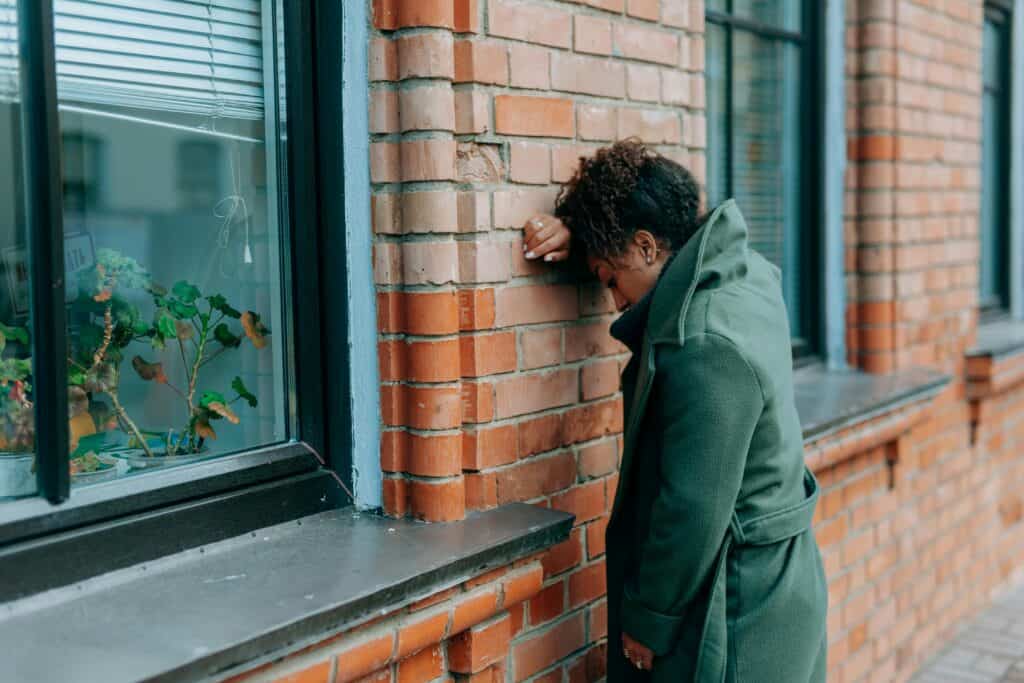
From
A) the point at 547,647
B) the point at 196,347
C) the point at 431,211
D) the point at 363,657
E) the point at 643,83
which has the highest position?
the point at 643,83

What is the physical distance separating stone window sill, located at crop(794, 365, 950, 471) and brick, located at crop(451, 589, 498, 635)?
55.6 inches

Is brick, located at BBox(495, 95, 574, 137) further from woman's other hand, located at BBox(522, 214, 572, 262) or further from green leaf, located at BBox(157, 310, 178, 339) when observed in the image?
green leaf, located at BBox(157, 310, 178, 339)

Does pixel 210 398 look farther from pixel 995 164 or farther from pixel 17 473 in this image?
pixel 995 164

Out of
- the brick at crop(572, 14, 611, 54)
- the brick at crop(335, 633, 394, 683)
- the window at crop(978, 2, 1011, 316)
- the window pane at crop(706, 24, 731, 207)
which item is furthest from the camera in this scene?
the window at crop(978, 2, 1011, 316)

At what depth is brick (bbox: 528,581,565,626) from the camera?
2420 mm

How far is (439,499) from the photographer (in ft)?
7.25

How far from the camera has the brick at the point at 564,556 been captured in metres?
2.44


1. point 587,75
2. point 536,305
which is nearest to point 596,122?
point 587,75

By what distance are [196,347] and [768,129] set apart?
2477mm

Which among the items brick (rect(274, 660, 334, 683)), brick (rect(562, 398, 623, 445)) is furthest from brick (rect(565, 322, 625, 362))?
brick (rect(274, 660, 334, 683))

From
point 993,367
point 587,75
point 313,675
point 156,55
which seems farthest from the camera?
point 993,367

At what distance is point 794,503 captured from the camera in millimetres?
2285

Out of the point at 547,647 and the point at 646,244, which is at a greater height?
the point at 646,244

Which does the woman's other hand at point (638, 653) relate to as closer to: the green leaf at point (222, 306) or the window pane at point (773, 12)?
the green leaf at point (222, 306)
